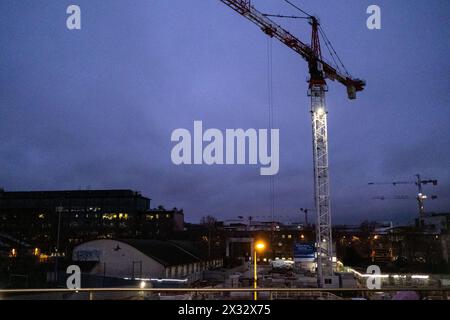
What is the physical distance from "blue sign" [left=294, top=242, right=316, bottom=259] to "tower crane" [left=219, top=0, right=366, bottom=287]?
5.39 ft

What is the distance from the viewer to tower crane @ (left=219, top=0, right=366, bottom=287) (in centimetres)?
2878

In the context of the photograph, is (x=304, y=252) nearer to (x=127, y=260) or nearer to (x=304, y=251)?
(x=304, y=251)

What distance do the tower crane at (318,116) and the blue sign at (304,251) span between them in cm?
164

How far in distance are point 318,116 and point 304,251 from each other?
11474 mm

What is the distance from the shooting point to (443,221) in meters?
63.7

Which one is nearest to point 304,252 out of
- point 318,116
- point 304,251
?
point 304,251

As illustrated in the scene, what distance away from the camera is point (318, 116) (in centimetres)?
3061

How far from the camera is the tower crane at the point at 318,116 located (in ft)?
94.4

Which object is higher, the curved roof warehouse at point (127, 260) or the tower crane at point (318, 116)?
the tower crane at point (318, 116)

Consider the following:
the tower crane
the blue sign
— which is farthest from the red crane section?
the blue sign

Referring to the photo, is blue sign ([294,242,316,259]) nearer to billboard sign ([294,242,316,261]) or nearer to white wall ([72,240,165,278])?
billboard sign ([294,242,316,261])

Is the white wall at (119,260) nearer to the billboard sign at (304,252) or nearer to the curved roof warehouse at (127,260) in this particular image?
the curved roof warehouse at (127,260)

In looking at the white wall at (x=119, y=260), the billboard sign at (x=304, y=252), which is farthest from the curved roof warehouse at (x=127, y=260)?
the billboard sign at (x=304, y=252)
